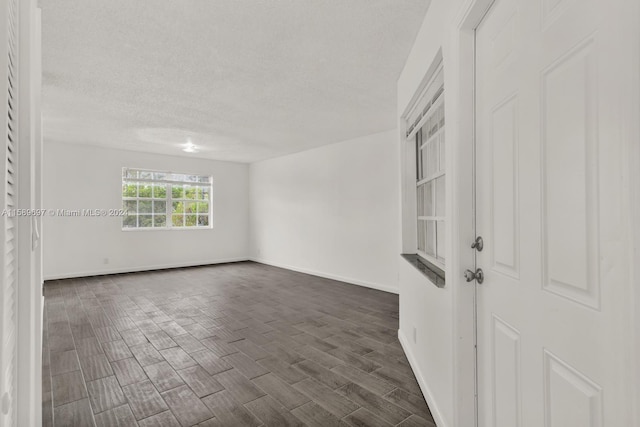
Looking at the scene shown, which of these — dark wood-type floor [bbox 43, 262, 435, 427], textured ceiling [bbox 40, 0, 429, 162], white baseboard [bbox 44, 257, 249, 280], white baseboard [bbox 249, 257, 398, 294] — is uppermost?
textured ceiling [bbox 40, 0, 429, 162]

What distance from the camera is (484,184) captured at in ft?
4.49

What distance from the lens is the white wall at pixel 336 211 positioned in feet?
16.6

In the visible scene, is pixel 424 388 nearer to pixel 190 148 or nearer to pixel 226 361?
pixel 226 361

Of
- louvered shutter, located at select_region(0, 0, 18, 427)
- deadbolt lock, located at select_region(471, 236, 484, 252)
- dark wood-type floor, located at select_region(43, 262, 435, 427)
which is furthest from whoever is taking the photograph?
dark wood-type floor, located at select_region(43, 262, 435, 427)

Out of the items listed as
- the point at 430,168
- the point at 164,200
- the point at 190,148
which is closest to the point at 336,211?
the point at 190,148

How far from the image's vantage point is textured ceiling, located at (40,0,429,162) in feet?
6.99

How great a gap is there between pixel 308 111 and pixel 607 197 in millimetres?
3739

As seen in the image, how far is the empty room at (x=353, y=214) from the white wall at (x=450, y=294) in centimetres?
2

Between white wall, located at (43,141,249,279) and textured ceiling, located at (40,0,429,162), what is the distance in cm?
111

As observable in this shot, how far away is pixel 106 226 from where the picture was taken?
6219mm

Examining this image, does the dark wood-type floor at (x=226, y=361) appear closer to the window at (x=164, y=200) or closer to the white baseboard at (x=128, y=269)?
the white baseboard at (x=128, y=269)

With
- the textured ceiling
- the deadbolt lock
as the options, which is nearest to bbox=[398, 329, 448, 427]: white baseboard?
the deadbolt lock

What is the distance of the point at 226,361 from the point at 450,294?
192 cm

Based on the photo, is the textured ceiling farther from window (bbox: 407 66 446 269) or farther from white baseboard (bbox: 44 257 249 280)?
white baseboard (bbox: 44 257 249 280)
